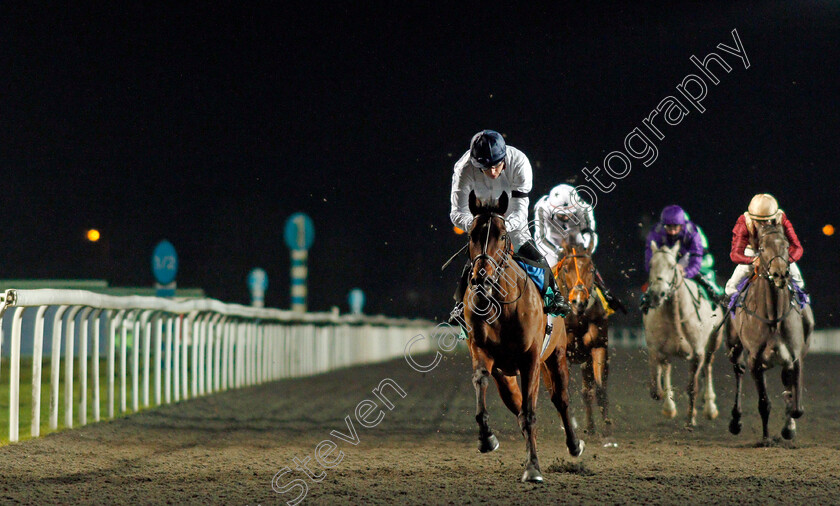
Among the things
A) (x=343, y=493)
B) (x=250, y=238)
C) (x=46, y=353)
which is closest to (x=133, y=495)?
(x=343, y=493)

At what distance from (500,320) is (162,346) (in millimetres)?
8502

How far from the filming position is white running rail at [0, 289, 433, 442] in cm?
854

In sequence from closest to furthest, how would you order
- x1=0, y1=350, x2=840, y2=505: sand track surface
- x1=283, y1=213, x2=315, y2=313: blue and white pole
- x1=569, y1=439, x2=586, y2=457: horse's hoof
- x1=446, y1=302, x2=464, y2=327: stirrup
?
x1=0, y1=350, x2=840, y2=505: sand track surface → x1=446, y1=302, x2=464, y2=327: stirrup → x1=569, y1=439, x2=586, y2=457: horse's hoof → x1=283, y1=213, x2=315, y2=313: blue and white pole

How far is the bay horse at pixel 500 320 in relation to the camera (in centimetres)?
635

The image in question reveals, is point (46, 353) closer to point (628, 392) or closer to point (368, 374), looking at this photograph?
point (368, 374)

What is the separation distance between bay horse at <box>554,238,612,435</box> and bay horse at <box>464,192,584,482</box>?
2732 mm

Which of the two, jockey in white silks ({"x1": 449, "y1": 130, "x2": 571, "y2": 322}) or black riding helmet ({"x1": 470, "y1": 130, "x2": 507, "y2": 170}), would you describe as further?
jockey in white silks ({"x1": 449, "y1": 130, "x2": 571, "y2": 322})

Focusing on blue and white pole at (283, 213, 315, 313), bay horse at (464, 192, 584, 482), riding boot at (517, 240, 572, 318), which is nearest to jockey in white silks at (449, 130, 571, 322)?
riding boot at (517, 240, 572, 318)

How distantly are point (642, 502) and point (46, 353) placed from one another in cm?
2313

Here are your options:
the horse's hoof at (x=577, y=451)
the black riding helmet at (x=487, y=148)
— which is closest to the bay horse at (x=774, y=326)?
the horse's hoof at (x=577, y=451)

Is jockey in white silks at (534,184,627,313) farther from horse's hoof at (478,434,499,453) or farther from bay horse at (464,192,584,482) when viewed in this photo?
horse's hoof at (478,434,499,453)

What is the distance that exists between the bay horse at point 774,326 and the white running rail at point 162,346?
568 centimetres

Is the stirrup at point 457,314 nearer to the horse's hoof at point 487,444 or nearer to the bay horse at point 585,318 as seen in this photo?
the horse's hoof at point 487,444

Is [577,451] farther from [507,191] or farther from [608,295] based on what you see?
[608,295]
